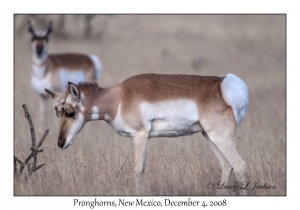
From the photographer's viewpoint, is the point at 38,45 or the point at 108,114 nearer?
the point at 108,114

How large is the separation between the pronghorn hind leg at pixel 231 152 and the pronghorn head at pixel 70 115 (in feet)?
6.04

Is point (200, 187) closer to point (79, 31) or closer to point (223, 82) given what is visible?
point (223, 82)

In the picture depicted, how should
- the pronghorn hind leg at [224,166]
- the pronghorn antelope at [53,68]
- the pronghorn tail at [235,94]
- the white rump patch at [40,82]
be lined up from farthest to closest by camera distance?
the pronghorn antelope at [53,68] → the white rump patch at [40,82] → the pronghorn hind leg at [224,166] → the pronghorn tail at [235,94]

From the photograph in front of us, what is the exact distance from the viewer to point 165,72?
19.2 m

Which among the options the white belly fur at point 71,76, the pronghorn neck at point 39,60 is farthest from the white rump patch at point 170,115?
the pronghorn neck at point 39,60

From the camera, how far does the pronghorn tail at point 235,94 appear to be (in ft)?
22.9

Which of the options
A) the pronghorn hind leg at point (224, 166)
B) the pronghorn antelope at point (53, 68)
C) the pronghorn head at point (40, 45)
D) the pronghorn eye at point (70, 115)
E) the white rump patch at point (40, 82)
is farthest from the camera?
the pronghorn head at point (40, 45)

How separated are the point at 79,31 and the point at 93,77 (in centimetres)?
1304

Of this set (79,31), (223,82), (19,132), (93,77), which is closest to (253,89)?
(93,77)

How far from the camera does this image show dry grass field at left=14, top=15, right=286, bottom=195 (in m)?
7.33

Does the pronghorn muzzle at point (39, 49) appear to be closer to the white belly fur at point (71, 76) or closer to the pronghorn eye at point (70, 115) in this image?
the white belly fur at point (71, 76)

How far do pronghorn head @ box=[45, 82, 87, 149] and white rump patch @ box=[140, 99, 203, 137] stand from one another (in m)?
0.90

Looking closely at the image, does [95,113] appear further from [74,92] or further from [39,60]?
[39,60]

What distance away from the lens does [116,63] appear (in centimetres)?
2156
